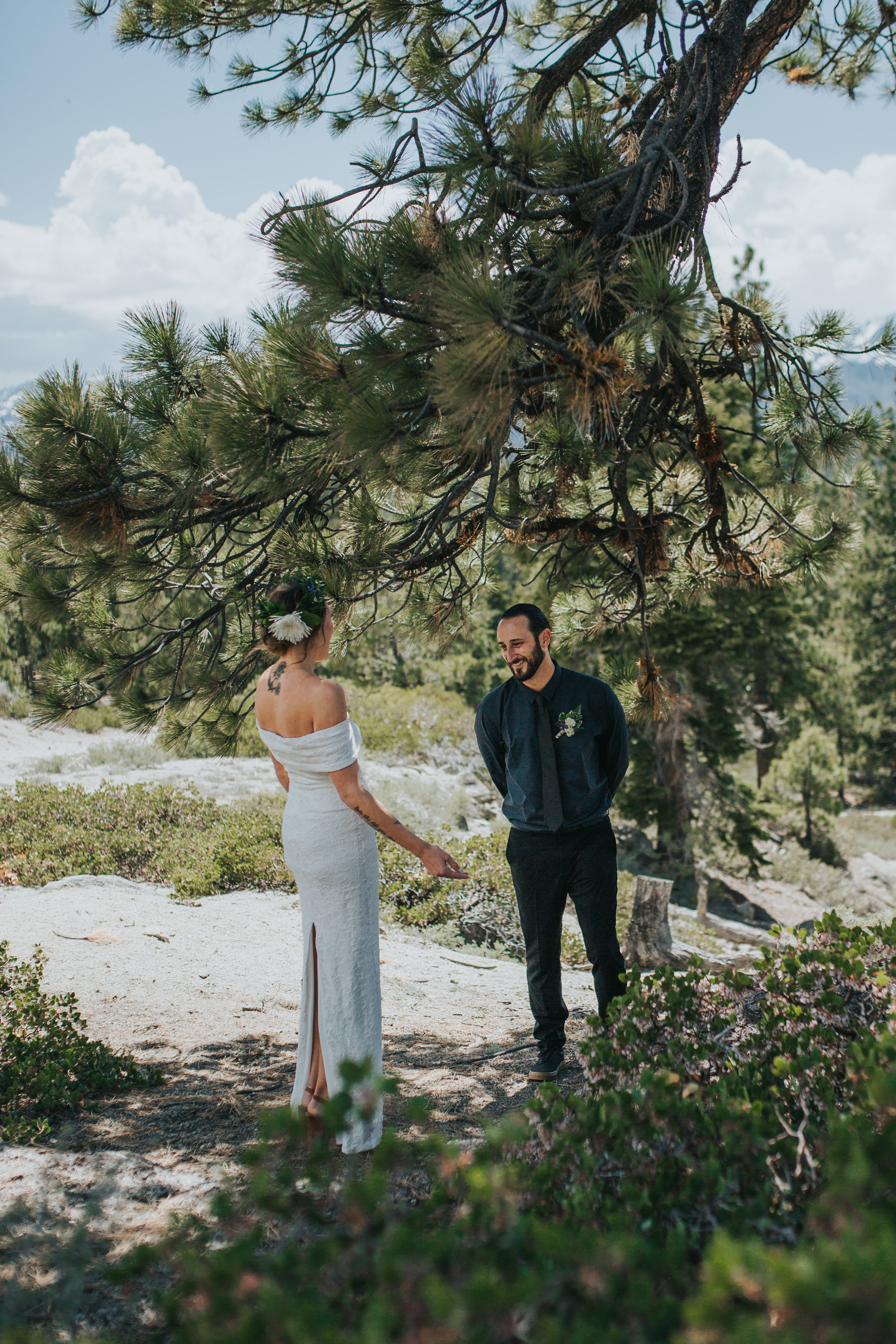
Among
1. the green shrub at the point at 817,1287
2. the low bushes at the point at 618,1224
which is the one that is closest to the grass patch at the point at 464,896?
the low bushes at the point at 618,1224

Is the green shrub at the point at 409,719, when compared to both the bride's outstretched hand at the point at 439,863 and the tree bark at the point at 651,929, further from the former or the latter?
the bride's outstretched hand at the point at 439,863

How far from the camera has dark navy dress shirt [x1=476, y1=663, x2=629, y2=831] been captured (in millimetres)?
3529

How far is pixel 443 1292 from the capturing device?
3.43ft

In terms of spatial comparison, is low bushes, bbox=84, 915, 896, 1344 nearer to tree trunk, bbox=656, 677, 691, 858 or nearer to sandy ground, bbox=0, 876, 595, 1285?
sandy ground, bbox=0, 876, 595, 1285

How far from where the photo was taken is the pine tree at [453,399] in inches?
108

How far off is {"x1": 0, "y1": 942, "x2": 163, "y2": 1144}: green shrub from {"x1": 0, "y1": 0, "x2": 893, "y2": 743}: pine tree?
1.41m

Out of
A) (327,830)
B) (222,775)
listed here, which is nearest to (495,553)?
(327,830)

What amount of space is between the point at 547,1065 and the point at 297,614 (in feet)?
6.94

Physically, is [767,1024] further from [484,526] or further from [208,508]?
[208,508]

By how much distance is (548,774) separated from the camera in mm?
3512

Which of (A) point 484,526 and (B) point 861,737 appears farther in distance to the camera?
(B) point 861,737

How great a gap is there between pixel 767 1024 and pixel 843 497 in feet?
9.95

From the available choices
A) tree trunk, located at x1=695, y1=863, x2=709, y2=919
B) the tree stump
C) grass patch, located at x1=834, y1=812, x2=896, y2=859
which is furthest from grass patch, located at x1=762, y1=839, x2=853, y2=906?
the tree stump

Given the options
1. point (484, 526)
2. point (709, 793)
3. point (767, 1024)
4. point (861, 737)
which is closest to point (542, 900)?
point (767, 1024)
